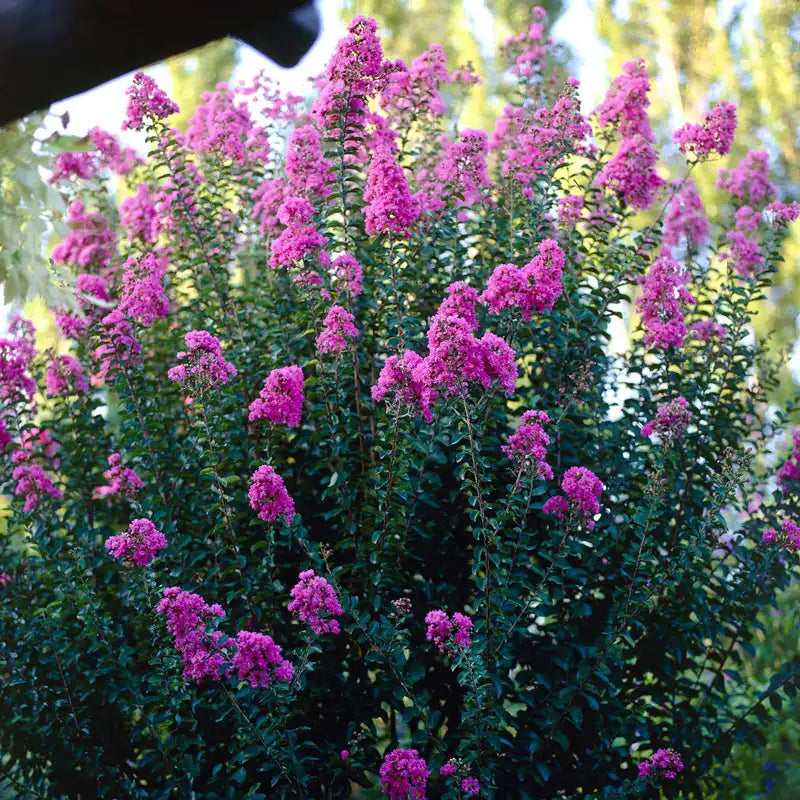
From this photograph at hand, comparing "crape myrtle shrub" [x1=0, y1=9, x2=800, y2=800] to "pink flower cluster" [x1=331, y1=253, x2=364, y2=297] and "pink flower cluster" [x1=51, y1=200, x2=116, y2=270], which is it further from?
"pink flower cluster" [x1=51, y1=200, x2=116, y2=270]

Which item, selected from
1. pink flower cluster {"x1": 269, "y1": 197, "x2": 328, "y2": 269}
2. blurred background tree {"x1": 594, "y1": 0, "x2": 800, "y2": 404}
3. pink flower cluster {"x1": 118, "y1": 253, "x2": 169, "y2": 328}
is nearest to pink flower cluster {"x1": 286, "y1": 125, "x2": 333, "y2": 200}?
pink flower cluster {"x1": 269, "y1": 197, "x2": 328, "y2": 269}

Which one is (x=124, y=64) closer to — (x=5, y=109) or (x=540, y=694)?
(x=5, y=109)

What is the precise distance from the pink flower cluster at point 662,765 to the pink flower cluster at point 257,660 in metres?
1.46

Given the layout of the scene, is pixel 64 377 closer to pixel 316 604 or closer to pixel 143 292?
pixel 143 292

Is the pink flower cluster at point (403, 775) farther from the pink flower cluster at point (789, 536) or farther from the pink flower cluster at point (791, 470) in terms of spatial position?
the pink flower cluster at point (791, 470)

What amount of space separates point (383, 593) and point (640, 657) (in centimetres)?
121

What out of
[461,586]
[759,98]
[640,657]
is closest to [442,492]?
[461,586]

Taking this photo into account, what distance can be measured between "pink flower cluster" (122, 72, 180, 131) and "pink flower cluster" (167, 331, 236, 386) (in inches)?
51.8

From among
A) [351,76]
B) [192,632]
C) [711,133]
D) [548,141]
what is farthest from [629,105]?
[192,632]

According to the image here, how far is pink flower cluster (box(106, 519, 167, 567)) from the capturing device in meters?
3.26

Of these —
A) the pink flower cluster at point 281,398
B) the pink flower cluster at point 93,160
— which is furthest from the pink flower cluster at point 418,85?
the pink flower cluster at point 281,398

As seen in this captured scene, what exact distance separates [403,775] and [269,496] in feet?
3.42

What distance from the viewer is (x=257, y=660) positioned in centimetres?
312

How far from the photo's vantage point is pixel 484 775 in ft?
11.2
